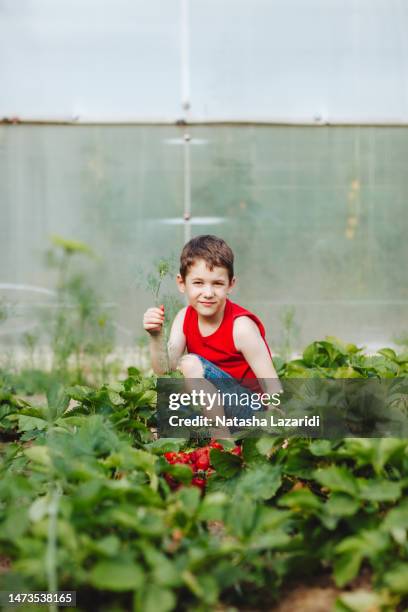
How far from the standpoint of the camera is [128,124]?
18.3 feet

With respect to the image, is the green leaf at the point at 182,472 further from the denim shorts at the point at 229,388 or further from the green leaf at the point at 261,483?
the denim shorts at the point at 229,388

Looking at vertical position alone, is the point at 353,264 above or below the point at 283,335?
above

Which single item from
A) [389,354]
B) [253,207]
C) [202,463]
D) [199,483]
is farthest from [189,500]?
[253,207]

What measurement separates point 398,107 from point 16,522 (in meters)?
4.81

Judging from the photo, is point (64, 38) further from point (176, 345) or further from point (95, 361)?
point (176, 345)

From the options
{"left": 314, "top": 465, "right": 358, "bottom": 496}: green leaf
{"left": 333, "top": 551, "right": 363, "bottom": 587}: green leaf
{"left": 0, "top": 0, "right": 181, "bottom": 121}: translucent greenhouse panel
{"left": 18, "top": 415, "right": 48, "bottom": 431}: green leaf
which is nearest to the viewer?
{"left": 333, "top": 551, "right": 363, "bottom": 587}: green leaf

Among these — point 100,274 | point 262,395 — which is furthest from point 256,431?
point 100,274

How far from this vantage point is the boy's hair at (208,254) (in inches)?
116

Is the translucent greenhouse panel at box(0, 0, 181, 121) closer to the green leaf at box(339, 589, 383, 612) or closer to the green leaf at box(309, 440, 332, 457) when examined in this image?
the green leaf at box(309, 440, 332, 457)

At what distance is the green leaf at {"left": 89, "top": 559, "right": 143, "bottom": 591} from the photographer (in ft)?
5.17

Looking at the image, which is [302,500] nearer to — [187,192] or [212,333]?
[212,333]

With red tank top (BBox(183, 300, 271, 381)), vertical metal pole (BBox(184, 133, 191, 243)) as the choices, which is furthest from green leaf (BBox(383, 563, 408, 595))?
vertical metal pole (BBox(184, 133, 191, 243))

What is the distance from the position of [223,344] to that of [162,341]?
29 cm

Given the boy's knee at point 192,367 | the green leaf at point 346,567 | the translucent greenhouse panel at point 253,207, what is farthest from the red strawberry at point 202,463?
the translucent greenhouse panel at point 253,207
